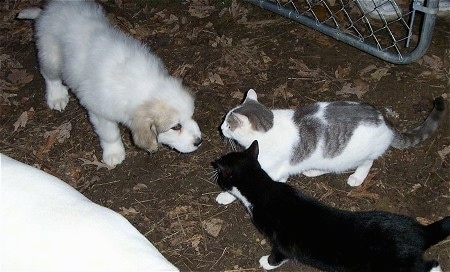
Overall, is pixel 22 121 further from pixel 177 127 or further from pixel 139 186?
pixel 177 127

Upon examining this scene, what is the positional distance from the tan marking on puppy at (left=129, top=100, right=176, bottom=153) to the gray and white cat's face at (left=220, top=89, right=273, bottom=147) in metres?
0.40

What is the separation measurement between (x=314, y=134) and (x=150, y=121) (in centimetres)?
112

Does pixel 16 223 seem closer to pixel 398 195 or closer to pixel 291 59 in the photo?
pixel 398 195

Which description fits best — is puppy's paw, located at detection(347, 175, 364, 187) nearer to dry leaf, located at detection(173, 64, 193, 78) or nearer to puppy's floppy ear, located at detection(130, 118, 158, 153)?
puppy's floppy ear, located at detection(130, 118, 158, 153)

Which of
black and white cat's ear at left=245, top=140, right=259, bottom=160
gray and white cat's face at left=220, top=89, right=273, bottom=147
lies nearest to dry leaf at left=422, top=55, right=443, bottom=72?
gray and white cat's face at left=220, top=89, right=273, bottom=147

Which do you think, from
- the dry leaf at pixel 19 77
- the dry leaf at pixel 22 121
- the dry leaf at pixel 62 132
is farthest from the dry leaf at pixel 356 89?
the dry leaf at pixel 19 77

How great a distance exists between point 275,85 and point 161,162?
1.29 meters

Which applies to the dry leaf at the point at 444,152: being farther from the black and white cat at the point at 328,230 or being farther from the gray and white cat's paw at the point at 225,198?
the gray and white cat's paw at the point at 225,198

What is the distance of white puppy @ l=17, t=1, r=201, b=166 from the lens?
140 inches

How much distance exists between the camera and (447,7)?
17.2 feet

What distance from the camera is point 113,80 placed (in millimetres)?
3629

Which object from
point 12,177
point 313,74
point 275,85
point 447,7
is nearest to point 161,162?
point 275,85

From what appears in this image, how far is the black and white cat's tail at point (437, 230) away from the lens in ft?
9.25

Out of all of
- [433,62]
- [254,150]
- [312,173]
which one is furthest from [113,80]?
[433,62]
